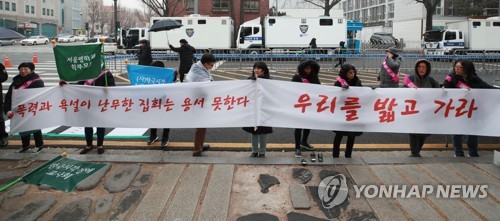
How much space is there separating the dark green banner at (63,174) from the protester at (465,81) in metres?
5.19

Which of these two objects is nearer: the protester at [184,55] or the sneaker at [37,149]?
the sneaker at [37,149]

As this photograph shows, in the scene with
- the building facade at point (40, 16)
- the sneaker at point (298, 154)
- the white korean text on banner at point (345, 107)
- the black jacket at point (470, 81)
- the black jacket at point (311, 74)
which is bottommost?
the sneaker at point (298, 154)

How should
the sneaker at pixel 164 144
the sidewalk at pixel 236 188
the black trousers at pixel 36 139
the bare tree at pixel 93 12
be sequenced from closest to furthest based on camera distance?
the sidewalk at pixel 236 188 → the black trousers at pixel 36 139 → the sneaker at pixel 164 144 → the bare tree at pixel 93 12

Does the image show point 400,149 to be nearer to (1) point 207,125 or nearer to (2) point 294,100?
(2) point 294,100

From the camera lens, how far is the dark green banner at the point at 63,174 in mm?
4382

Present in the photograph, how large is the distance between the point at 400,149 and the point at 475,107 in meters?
1.32

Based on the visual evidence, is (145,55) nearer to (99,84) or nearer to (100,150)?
(99,84)

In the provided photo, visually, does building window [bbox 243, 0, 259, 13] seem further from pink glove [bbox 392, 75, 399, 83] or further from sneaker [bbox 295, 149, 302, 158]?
sneaker [bbox 295, 149, 302, 158]

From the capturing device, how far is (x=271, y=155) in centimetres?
619

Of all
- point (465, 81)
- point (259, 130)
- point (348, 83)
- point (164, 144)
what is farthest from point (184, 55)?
point (465, 81)

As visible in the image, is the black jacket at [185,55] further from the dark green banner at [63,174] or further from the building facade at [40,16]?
the building facade at [40,16]

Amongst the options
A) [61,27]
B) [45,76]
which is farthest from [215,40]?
[61,27]

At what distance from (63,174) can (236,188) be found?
2.05 meters

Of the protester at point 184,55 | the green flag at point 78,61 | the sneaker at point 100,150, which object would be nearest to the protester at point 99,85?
the sneaker at point 100,150
